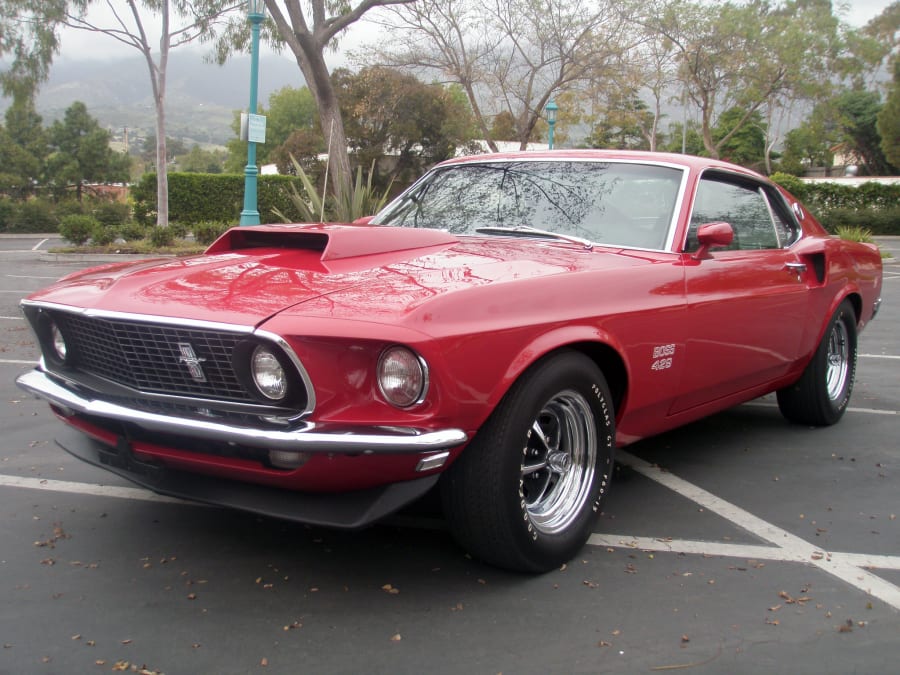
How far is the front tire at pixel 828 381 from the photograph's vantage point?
4.97 metres

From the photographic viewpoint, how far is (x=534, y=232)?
385 centimetres

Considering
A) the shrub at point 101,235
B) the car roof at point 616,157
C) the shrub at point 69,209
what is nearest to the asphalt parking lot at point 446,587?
A: the car roof at point 616,157

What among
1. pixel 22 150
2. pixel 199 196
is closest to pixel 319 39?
pixel 199 196

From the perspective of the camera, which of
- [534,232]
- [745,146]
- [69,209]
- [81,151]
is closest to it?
[534,232]

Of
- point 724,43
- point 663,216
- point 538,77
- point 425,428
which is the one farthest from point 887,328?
point 724,43

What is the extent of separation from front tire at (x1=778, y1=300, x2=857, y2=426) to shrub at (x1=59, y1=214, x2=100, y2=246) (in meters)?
19.0

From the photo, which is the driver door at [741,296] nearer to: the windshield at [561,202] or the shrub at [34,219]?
the windshield at [561,202]

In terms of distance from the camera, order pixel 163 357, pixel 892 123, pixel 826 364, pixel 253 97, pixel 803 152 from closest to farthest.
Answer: pixel 163 357 < pixel 826 364 < pixel 253 97 < pixel 892 123 < pixel 803 152

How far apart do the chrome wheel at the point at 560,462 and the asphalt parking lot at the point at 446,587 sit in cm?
20

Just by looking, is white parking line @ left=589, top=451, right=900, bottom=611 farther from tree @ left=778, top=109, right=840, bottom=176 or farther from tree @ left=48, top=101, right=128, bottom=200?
tree @ left=778, top=109, right=840, bottom=176

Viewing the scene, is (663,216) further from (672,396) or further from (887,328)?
(887,328)

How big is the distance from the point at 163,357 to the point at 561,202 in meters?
1.98

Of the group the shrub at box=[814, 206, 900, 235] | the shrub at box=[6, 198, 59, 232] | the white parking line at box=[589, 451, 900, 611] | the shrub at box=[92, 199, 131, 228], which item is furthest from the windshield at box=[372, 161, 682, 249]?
the shrub at box=[6, 198, 59, 232]

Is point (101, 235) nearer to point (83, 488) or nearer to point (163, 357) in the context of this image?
point (83, 488)
